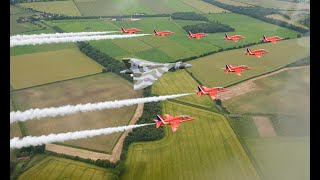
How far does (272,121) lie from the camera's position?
73438 mm

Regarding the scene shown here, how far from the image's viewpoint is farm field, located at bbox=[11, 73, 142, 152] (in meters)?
68.4

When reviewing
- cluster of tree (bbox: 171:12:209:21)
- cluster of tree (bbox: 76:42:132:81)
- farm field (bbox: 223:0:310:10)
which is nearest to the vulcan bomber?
cluster of tree (bbox: 76:42:132:81)

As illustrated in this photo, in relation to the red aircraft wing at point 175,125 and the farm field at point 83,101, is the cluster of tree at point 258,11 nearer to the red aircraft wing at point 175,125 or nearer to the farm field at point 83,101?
the farm field at point 83,101

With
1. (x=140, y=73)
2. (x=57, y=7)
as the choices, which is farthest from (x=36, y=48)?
(x=140, y=73)

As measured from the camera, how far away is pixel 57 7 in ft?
440

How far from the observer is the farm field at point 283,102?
71562 mm

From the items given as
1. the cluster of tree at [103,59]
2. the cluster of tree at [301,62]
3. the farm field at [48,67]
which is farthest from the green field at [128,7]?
the cluster of tree at [301,62]

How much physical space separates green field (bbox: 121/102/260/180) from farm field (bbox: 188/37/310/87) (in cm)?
1931

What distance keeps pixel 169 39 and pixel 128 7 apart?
93.6ft

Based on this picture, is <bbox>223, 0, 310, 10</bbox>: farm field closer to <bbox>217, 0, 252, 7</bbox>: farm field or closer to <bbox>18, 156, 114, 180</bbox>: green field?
<bbox>217, 0, 252, 7</bbox>: farm field

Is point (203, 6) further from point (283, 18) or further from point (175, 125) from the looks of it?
point (175, 125)

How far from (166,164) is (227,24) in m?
76.8
